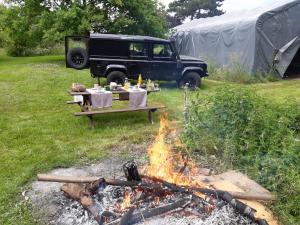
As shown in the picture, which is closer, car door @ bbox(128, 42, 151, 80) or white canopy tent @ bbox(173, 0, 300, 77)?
car door @ bbox(128, 42, 151, 80)

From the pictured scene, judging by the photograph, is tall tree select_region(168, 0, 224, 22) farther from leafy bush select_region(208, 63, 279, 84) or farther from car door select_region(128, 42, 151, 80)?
car door select_region(128, 42, 151, 80)

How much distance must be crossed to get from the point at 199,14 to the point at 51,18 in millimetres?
26549

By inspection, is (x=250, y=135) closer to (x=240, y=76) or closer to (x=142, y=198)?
(x=142, y=198)

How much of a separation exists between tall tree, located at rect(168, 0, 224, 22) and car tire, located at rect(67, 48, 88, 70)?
27805 millimetres

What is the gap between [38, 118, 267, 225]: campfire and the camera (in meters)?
3.23

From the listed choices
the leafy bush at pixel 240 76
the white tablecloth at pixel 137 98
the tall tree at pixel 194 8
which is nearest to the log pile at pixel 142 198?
the white tablecloth at pixel 137 98

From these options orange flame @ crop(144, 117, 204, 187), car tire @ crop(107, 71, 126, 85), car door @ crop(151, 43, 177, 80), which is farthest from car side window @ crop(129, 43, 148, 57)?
orange flame @ crop(144, 117, 204, 187)

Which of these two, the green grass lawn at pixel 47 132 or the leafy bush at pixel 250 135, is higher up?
the leafy bush at pixel 250 135

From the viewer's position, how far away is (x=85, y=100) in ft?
26.1

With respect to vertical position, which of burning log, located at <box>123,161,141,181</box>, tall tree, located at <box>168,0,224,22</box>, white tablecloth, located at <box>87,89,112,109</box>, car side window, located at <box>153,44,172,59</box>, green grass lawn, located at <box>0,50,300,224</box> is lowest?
green grass lawn, located at <box>0,50,300,224</box>

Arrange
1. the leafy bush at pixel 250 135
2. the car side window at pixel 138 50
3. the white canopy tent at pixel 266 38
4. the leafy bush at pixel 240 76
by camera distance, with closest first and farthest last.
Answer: the leafy bush at pixel 250 135 < the car side window at pixel 138 50 < the leafy bush at pixel 240 76 < the white canopy tent at pixel 266 38

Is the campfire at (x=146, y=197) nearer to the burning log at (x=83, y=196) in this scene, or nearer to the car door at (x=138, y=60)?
the burning log at (x=83, y=196)

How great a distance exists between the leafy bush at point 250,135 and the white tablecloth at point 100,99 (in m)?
2.44

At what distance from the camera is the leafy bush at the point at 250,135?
4.14 metres
